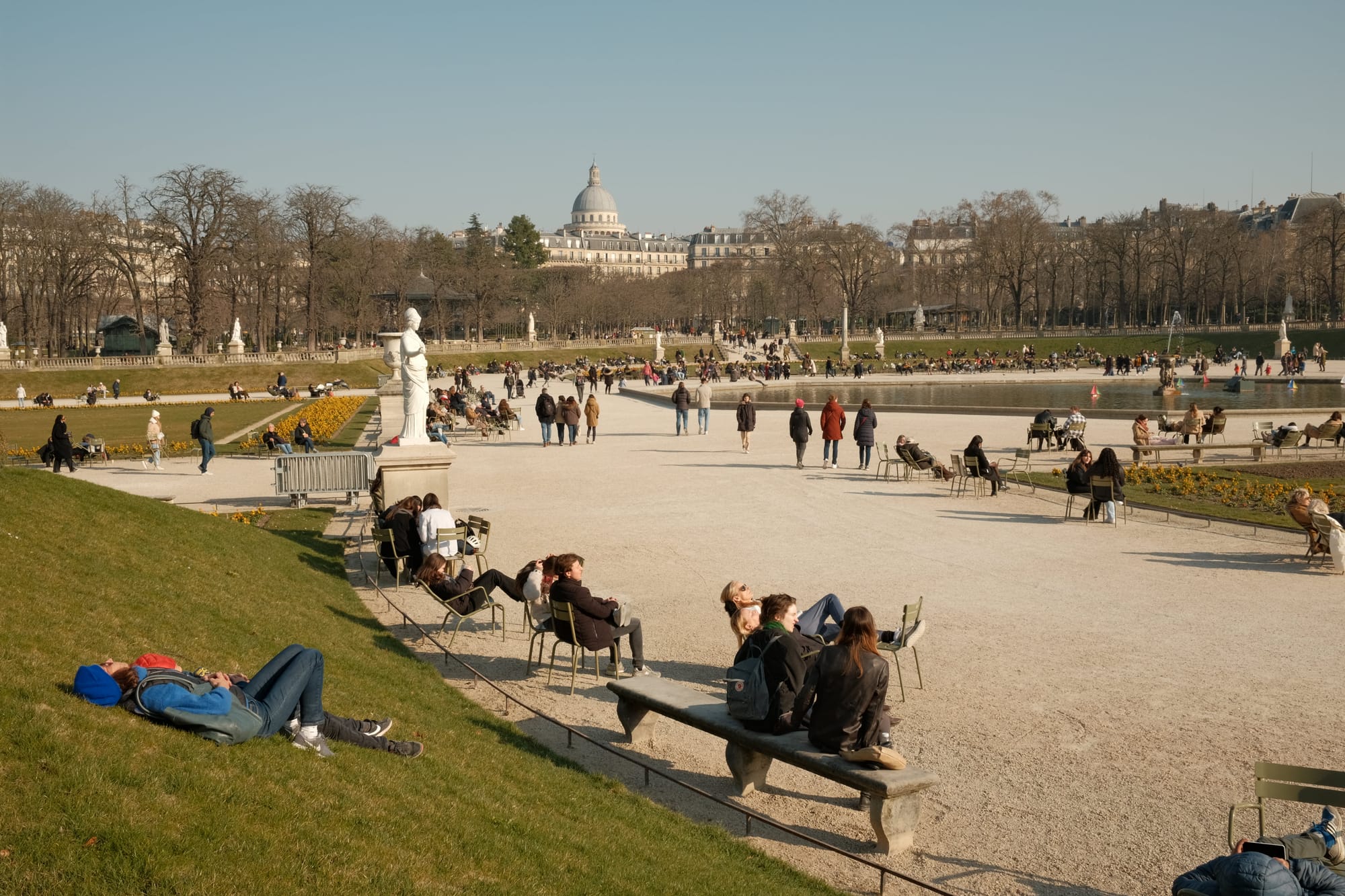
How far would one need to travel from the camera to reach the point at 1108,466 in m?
16.0

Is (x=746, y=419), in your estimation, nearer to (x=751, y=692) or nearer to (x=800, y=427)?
(x=800, y=427)

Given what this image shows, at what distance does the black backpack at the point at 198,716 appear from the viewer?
5492 mm

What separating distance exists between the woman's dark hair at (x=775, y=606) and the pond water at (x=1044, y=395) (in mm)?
27978

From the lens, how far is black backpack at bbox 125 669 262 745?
549cm

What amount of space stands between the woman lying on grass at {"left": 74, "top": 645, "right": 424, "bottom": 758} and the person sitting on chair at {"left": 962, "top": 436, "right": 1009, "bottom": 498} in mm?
13902

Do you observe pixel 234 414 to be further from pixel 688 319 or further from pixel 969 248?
pixel 688 319

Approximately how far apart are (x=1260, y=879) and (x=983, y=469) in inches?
568

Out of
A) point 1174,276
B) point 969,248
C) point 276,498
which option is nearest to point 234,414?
point 276,498

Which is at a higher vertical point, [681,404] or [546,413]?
[681,404]

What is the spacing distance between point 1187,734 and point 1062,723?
810 millimetres

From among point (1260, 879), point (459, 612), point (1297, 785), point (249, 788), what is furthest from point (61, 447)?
point (1260, 879)

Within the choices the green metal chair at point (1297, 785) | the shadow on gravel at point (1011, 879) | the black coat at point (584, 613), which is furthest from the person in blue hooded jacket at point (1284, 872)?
the black coat at point (584, 613)

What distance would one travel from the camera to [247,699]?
19.4ft

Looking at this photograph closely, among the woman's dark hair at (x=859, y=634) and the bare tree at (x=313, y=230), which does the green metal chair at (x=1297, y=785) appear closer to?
the woman's dark hair at (x=859, y=634)
